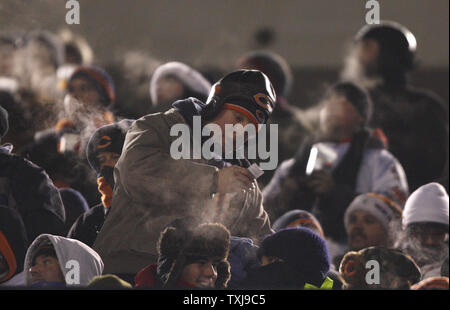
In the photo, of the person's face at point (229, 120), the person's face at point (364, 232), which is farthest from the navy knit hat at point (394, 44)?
the person's face at point (229, 120)

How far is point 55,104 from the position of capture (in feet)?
11.3

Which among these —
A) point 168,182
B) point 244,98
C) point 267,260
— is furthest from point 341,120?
point 168,182

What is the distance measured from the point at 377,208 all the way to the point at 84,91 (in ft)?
5.19

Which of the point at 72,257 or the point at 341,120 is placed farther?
the point at 341,120

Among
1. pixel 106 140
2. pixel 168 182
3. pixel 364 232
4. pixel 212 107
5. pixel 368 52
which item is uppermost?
pixel 368 52

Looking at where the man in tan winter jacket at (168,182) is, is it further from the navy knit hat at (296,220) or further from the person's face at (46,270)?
the navy knit hat at (296,220)

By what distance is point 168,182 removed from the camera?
8.53 ft

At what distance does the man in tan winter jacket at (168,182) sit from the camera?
8.52 ft

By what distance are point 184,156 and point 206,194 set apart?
16 cm

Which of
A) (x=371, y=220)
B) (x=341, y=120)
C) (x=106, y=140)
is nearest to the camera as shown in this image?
(x=106, y=140)

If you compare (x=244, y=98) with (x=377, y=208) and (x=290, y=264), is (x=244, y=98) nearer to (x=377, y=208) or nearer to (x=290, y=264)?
(x=290, y=264)

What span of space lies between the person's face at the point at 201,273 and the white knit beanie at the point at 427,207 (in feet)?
3.64
